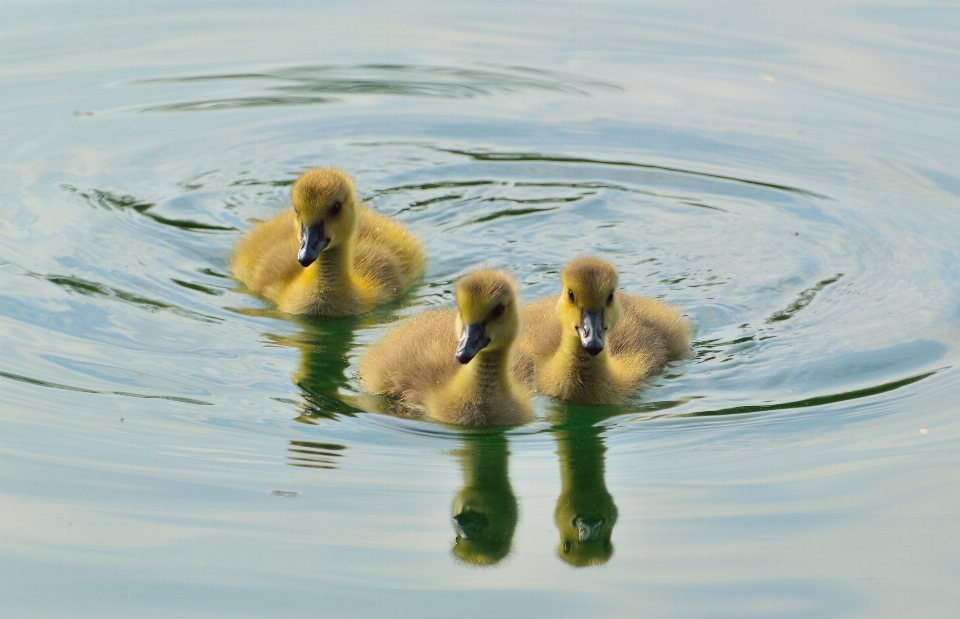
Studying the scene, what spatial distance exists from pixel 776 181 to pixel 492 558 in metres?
4.86

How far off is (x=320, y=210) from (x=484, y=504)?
2.38 metres

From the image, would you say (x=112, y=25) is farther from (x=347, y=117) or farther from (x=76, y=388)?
(x=76, y=388)

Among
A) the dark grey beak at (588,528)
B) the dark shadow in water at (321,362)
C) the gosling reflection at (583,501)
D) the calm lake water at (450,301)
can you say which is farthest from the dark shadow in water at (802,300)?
the dark grey beak at (588,528)

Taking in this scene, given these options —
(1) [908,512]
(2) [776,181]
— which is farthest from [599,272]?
(2) [776,181]

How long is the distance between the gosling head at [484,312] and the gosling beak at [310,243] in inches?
54.3

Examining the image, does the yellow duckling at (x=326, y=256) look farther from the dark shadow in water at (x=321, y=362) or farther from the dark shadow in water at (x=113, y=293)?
the dark shadow in water at (x=113, y=293)

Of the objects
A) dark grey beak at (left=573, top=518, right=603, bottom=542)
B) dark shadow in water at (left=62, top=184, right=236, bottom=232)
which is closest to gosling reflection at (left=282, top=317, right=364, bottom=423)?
dark grey beak at (left=573, top=518, right=603, bottom=542)

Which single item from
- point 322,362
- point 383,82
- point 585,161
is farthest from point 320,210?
point 383,82

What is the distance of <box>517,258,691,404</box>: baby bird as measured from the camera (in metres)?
5.65

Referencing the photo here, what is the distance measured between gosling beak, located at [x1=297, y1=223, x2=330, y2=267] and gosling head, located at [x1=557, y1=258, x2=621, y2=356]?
1488mm

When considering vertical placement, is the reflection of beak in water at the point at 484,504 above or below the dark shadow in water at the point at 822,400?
below

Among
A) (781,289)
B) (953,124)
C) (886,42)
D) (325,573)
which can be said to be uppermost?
(886,42)

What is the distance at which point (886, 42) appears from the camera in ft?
36.5

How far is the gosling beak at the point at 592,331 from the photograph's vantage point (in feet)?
18.2
